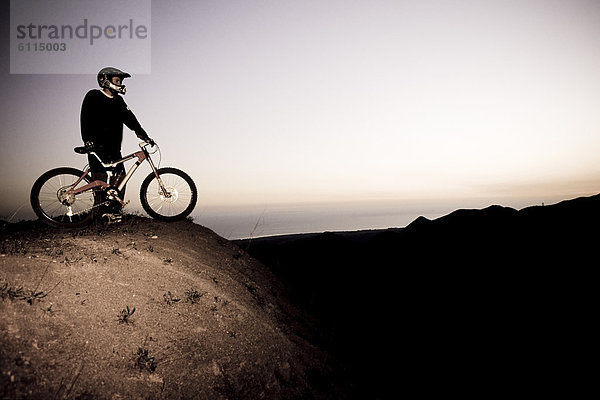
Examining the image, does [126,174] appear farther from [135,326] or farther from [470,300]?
[470,300]

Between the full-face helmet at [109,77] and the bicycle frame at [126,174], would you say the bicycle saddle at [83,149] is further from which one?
the full-face helmet at [109,77]

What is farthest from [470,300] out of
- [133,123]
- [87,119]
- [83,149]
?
[87,119]

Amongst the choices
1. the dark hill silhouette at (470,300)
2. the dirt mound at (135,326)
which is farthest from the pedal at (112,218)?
the dark hill silhouette at (470,300)

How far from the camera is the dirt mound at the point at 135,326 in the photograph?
3920 millimetres

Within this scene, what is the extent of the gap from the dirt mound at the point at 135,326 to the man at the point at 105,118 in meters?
1.67

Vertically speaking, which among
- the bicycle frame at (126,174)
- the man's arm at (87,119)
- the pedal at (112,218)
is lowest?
the pedal at (112,218)

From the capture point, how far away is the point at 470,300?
10.1m

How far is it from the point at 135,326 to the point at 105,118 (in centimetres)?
540

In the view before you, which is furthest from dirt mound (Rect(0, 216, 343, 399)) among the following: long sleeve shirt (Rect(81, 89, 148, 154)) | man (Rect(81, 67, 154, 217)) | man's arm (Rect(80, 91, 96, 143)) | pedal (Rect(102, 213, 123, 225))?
man's arm (Rect(80, 91, 96, 143))

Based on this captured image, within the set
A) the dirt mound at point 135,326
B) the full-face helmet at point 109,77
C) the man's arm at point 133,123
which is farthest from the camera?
the man's arm at point 133,123

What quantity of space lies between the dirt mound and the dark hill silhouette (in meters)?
2.29

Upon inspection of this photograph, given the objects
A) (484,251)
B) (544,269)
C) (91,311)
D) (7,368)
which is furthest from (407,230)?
(7,368)

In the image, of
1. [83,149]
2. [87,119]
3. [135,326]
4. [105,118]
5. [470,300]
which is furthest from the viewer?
[470,300]

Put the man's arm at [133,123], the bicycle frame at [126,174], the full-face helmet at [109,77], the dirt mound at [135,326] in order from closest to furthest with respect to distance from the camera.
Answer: the dirt mound at [135,326], the bicycle frame at [126,174], the full-face helmet at [109,77], the man's arm at [133,123]
